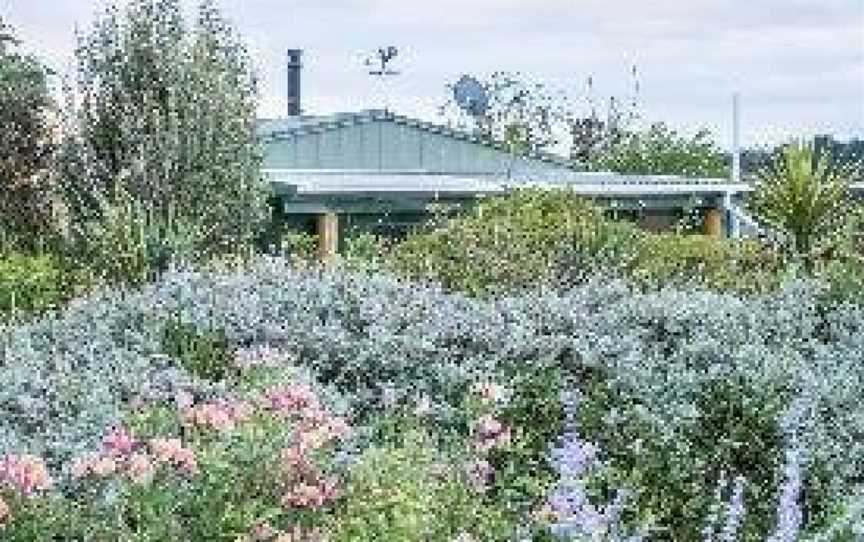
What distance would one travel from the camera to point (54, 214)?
816 inches

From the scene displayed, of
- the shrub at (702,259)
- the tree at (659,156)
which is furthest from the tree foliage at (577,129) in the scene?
the shrub at (702,259)

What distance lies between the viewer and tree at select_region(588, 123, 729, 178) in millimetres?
38438

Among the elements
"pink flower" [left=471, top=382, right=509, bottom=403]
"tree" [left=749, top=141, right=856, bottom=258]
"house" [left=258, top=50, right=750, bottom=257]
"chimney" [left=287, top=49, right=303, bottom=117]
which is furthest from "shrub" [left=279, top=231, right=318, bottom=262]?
"chimney" [left=287, top=49, right=303, bottom=117]

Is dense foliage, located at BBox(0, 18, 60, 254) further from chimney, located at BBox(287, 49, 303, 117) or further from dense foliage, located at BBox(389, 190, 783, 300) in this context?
chimney, located at BBox(287, 49, 303, 117)

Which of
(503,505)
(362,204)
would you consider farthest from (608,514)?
(362,204)

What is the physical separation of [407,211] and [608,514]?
1765cm

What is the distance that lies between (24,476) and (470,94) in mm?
30926

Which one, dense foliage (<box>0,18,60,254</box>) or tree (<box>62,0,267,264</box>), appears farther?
dense foliage (<box>0,18,60,254</box>)

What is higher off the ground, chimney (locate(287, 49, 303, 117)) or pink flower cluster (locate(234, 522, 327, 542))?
chimney (locate(287, 49, 303, 117))

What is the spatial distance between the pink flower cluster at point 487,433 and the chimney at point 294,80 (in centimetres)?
3009

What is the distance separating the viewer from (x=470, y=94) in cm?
3666

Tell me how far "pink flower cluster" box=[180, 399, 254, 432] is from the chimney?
101 ft

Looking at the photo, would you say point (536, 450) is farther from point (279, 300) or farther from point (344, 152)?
point (344, 152)

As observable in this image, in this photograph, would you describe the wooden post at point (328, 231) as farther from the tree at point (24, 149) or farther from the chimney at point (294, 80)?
the chimney at point (294, 80)
